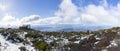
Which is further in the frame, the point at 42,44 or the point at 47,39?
the point at 47,39

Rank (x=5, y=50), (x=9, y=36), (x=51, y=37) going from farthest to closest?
(x=51, y=37)
(x=9, y=36)
(x=5, y=50)

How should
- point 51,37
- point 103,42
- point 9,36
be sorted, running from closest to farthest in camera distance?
point 103,42 < point 9,36 < point 51,37

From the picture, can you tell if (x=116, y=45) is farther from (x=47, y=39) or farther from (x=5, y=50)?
(x=5, y=50)

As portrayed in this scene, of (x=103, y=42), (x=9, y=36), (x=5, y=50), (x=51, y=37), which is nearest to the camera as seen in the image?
(x=5, y=50)

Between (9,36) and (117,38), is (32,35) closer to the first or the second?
(9,36)

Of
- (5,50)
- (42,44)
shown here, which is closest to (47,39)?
(42,44)

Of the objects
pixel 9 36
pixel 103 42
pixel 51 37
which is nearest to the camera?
pixel 103 42

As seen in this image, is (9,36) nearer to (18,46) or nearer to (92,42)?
(18,46)

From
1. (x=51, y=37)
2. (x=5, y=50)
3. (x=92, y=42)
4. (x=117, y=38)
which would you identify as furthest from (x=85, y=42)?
(x=5, y=50)

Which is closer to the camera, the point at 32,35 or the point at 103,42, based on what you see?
the point at 103,42
